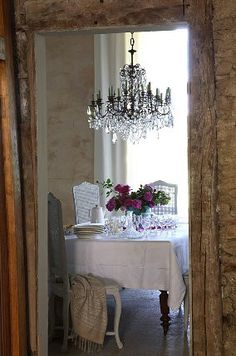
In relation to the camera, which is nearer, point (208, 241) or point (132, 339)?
point (208, 241)

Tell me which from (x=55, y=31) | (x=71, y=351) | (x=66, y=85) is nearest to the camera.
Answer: (x=55, y=31)

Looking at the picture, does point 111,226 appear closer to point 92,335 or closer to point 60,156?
point 92,335

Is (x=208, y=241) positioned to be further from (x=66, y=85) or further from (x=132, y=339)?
(x=66, y=85)

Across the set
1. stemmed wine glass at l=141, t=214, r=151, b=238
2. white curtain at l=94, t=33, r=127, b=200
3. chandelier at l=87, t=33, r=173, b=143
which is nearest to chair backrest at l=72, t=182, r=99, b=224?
white curtain at l=94, t=33, r=127, b=200

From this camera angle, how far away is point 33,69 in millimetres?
2986

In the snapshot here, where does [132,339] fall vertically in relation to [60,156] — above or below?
below

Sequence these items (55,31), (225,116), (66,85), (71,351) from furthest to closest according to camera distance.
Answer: (66,85) → (71,351) → (55,31) → (225,116)

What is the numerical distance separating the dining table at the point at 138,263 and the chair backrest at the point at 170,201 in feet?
4.92

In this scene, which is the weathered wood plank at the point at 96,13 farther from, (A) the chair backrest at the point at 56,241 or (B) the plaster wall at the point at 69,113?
(B) the plaster wall at the point at 69,113

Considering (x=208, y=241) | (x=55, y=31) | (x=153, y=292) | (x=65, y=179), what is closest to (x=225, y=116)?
(x=208, y=241)

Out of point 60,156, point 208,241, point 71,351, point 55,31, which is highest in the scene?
point 55,31

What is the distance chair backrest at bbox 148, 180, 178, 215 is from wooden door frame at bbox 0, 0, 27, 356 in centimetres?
274

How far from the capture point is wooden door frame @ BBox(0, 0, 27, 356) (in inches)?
115

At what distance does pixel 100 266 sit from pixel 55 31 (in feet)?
5.75
